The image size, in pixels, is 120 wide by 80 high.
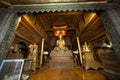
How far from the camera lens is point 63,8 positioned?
2416 millimetres

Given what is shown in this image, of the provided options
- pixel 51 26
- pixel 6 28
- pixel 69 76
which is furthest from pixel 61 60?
pixel 6 28

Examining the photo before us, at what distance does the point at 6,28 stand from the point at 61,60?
4.30 meters

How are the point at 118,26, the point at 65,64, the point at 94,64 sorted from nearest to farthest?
the point at 118,26
the point at 94,64
the point at 65,64

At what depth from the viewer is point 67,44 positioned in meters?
8.46

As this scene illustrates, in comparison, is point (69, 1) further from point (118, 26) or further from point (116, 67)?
point (116, 67)

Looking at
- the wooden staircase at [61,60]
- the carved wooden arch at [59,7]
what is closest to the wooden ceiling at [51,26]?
the carved wooden arch at [59,7]

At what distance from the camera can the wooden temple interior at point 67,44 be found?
247 cm

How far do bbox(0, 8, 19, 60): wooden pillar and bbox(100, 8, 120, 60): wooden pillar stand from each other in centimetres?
228

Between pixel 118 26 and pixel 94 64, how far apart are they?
108 inches

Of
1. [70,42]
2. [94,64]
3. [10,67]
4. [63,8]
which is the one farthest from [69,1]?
[70,42]

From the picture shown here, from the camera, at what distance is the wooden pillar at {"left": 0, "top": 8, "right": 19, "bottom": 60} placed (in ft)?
6.41

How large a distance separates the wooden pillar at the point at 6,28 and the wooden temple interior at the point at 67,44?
8 centimetres

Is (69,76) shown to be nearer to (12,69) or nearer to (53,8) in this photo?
(12,69)

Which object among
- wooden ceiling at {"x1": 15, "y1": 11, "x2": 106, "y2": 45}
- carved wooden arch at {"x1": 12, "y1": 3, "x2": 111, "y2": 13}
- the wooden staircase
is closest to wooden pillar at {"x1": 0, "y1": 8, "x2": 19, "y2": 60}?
carved wooden arch at {"x1": 12, "y1": 3, "x2": 111, "y2": 13}
